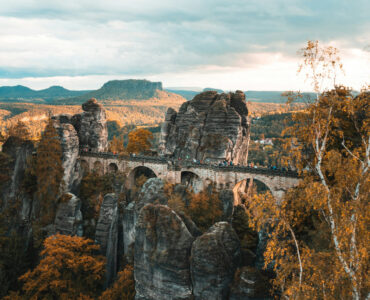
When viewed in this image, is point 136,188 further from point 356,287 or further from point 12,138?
point 356,287

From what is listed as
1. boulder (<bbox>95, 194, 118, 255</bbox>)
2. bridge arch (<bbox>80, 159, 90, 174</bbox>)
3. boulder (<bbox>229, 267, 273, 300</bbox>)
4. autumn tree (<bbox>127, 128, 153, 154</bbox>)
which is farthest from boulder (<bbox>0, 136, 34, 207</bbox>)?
boulder (<bbox>229, 267, 273, 300</bbox>)

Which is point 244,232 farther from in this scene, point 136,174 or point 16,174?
point 16,174

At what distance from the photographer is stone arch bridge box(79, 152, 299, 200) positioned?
128 feet

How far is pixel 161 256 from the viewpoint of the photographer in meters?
26.1

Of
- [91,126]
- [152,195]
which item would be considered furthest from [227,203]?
[91,126]

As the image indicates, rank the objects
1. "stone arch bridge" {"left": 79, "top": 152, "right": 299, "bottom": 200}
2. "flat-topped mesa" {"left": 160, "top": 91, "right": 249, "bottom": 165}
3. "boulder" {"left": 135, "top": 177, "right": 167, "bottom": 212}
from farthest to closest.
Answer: "flat-topped mesa" {"left": 160, "top": 91, "right": 249, "bottom": 165}
"stone arch bridge" {"left": 79, "top": 152, "right": 299, "bottom": 200}
"boulder" {"left": 135, "top": 177, "right": 167, "bottom": 212}

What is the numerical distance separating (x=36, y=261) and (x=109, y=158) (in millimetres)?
20479

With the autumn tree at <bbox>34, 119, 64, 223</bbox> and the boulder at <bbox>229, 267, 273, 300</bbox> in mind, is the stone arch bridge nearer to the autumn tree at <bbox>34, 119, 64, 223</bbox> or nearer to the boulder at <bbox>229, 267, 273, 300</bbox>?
the autumn tree at <bbox>34, 119, 64, 223</bbox>

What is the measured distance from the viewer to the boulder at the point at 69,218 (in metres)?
39.2

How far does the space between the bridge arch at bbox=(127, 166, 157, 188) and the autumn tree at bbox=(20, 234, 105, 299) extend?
18.6 m

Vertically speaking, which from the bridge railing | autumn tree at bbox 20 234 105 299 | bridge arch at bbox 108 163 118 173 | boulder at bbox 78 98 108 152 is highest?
boulder at bbox 78 98 108 152

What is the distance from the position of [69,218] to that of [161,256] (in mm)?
18988

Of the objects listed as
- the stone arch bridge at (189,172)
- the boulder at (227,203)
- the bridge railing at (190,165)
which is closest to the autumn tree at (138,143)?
the stone arch bridge at (189,172)

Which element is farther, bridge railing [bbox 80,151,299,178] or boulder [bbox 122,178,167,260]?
bridge railing [bbox 80,151,299,178]
